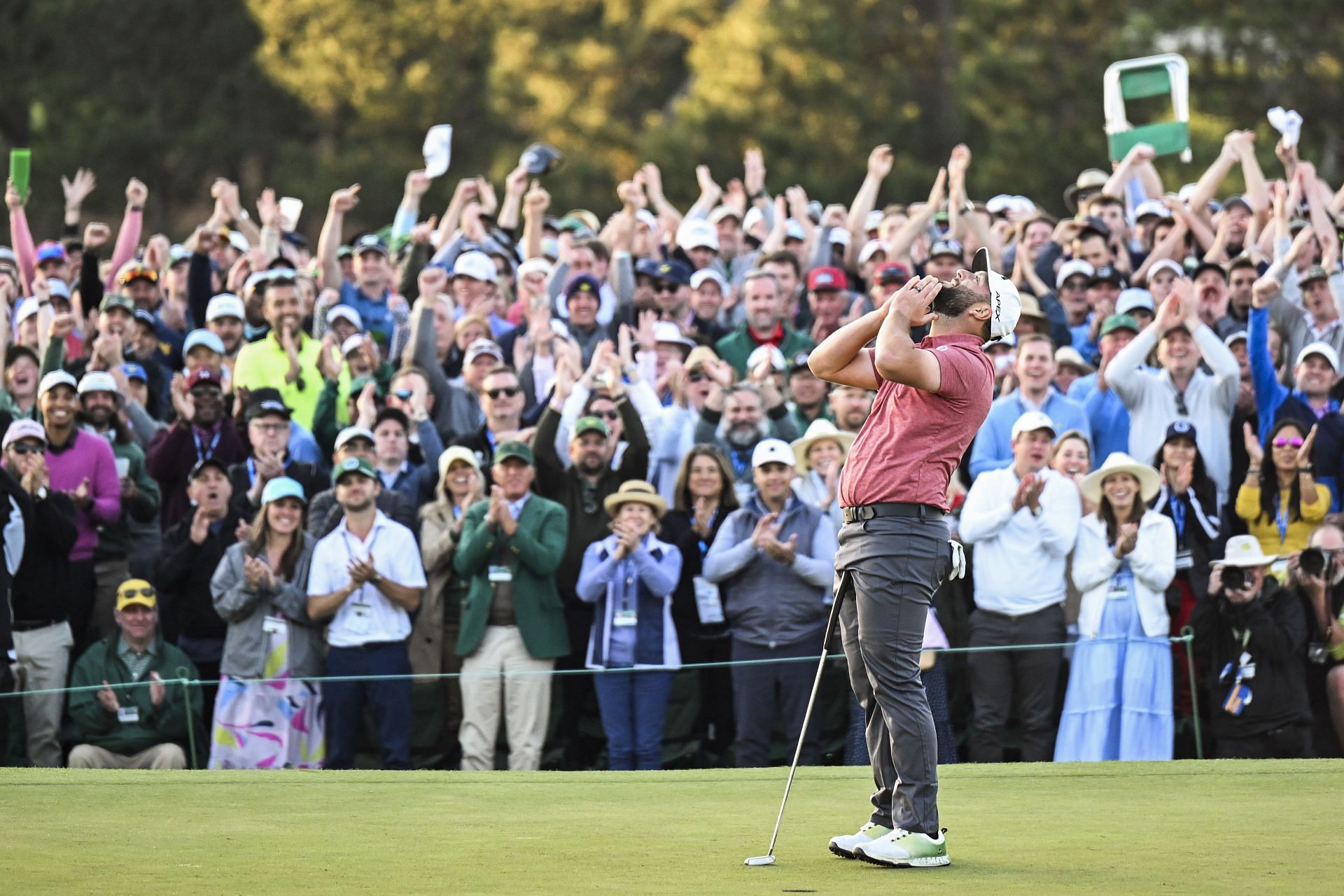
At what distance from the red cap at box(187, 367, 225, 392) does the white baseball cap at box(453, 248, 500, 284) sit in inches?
101

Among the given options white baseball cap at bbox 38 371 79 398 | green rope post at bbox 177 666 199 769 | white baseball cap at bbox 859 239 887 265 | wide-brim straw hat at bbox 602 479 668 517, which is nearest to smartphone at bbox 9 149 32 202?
white baseball cap at bbox 38 371 79 398

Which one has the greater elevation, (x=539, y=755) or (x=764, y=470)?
(x=764, y=470)

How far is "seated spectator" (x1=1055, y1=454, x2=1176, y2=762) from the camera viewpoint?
10.9 m

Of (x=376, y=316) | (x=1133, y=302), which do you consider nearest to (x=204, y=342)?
(x=376, y=316)

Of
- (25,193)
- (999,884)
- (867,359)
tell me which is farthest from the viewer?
(25,193)

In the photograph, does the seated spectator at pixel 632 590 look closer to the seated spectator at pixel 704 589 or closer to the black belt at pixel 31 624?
the seated spectator at pixel 704 589

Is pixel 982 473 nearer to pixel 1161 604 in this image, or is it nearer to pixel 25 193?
pixel 1161 604

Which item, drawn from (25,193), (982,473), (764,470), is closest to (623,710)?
(764,470)

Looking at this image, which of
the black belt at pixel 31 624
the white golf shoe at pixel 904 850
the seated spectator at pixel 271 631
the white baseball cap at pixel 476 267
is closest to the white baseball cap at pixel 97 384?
the seated spectator at pixel 271 631

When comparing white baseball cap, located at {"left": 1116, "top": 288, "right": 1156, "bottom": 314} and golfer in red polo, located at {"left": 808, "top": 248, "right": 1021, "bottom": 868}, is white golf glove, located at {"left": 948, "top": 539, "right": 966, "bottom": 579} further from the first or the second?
white baseball cap, located at {"left": 1116, "top": 288, "right": 1156, "bottom": 314}

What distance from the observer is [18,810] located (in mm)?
8500

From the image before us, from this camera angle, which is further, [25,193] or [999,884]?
[25,193]

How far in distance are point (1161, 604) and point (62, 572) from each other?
6248mm

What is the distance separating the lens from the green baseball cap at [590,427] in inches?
496
